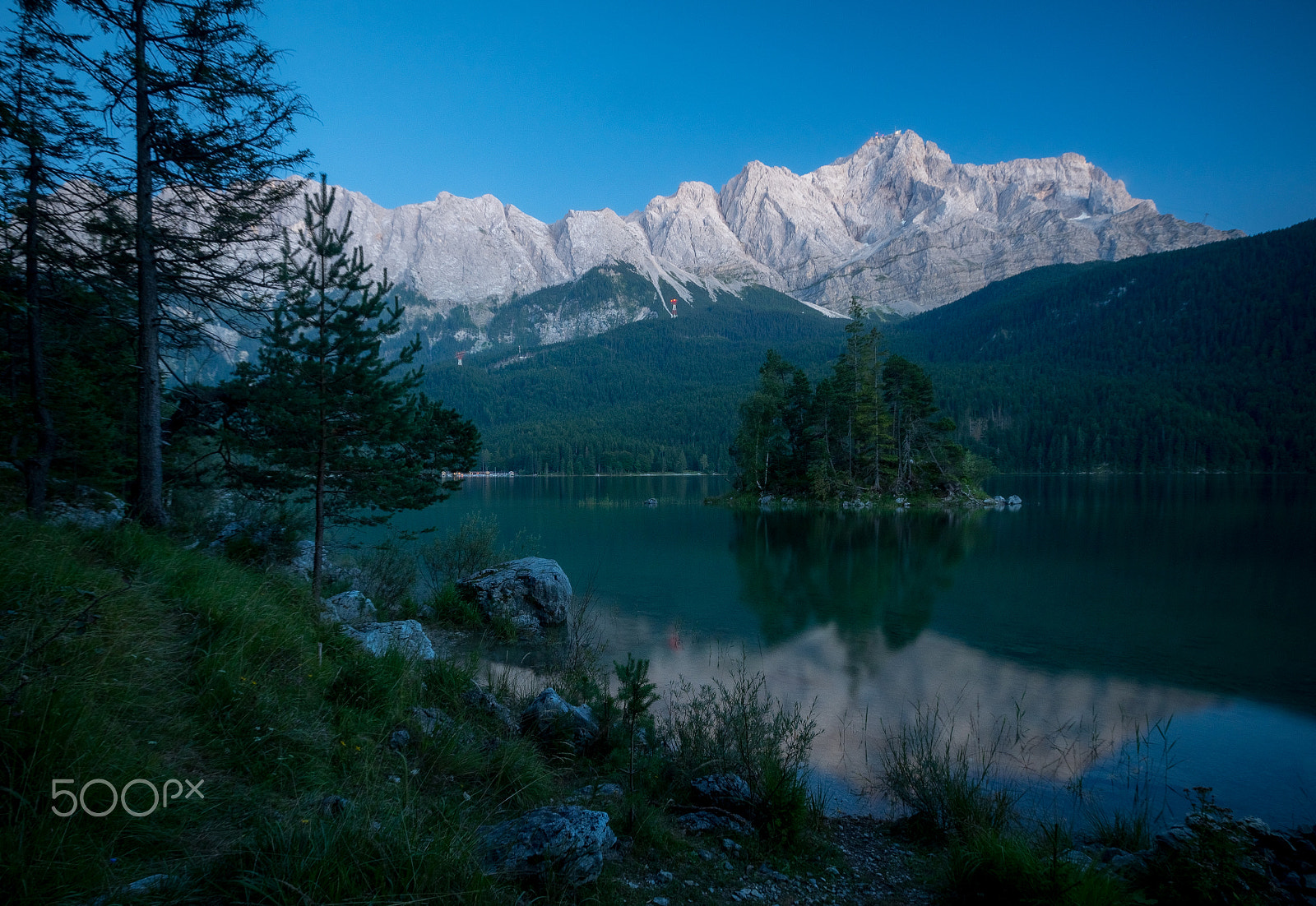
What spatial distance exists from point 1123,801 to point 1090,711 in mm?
3292

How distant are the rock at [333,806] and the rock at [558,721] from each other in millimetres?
3913

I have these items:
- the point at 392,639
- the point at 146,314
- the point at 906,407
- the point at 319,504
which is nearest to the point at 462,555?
the point at 319,504

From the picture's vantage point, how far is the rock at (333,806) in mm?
3289

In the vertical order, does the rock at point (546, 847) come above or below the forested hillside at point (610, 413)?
below

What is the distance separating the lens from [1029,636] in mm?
14727

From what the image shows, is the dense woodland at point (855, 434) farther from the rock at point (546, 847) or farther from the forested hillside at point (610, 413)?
the forested hillside at point (610, 413)

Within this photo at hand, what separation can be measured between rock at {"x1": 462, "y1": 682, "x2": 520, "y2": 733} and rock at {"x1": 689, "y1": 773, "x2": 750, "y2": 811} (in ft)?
8.28

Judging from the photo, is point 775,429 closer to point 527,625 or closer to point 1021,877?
point 527,625

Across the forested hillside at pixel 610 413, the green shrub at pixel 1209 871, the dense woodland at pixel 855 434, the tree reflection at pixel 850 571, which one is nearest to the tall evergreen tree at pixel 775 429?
the dense woodland at pixel 855 434

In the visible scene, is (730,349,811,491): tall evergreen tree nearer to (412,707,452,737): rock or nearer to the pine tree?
the pine tree

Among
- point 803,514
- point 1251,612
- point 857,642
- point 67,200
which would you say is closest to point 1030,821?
point 857,642

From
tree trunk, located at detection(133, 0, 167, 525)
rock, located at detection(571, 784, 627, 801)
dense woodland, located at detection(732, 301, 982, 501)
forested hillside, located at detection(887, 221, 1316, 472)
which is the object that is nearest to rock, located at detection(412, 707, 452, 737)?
rock, located at detection(571, 784, 627, 801)

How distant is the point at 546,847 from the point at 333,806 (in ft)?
4.41

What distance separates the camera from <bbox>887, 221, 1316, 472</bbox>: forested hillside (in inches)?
4168
